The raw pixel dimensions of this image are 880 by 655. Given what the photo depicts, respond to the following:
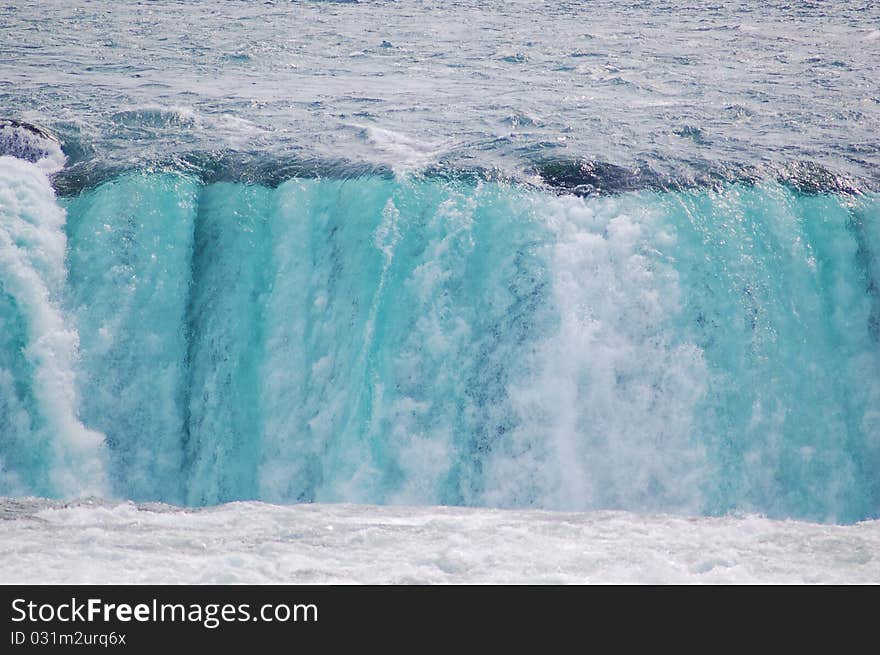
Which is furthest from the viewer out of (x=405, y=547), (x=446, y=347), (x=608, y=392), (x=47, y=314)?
(x=47, y=314)

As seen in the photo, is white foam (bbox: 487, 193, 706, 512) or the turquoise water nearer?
white foam (bbox: 487, 193, 706, 512)

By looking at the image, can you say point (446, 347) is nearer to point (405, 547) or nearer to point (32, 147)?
point (405, 547)

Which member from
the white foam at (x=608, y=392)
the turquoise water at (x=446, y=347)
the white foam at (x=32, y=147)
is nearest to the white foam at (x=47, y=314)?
the turquoise water at (x=446, y=347)

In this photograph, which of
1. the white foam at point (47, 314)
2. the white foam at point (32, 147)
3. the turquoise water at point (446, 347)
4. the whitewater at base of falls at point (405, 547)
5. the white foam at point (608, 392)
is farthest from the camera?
the white foam at point (32, 147)

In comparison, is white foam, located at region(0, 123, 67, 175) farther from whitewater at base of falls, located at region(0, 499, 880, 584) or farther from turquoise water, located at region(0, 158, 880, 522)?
whitewater at base of falls, located at region(0, 499, 880, 584)

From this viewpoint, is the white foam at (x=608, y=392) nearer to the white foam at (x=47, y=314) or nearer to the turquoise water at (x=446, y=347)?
the turquoise water at (x=446, y=347)

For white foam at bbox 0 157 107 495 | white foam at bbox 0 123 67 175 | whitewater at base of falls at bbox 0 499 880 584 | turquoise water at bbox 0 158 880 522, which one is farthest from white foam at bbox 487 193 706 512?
white foam at bbox 0 123 67 175

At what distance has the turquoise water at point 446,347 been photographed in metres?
8.81

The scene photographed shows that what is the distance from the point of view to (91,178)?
1060 centimetres

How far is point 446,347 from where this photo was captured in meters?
9.21

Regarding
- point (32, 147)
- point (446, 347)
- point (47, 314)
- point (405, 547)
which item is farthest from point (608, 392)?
point (32, 147)

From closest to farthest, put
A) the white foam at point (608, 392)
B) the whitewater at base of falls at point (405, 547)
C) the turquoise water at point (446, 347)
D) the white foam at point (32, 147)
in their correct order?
the whitewater at base of falls at point (405, 547), the white foam at point (608, 392), the turquoise water at point (446, 347), the white foam at point (32, 147)

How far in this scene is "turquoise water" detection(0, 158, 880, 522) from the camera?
8.81 m
